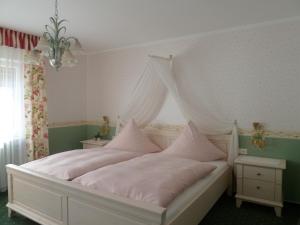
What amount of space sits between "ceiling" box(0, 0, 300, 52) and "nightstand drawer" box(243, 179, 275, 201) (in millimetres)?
2270

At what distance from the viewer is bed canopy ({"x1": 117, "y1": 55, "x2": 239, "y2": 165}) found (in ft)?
12.9

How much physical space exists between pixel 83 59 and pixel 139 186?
4017 millimetres

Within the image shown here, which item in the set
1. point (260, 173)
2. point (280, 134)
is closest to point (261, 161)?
point (260, 173)

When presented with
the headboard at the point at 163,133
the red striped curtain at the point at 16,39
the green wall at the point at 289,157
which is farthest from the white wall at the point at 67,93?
the green wall at the point at 289,157

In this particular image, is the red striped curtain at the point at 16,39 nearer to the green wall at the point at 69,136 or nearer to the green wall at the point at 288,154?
the green wall at the point at 69,136

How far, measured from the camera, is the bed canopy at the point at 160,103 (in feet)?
12.9

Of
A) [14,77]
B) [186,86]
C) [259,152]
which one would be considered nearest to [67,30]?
[14,77]

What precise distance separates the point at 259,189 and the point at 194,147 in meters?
1.07

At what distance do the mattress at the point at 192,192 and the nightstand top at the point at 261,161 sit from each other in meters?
0.29

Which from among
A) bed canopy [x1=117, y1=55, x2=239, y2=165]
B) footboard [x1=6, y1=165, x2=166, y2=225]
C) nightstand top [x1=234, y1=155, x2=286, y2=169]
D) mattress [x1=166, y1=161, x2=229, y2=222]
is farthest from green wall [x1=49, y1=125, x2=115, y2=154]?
nightstand top [x1=234, y1=155, x2=286, y2=169]

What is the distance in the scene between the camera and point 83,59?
18.2 feet

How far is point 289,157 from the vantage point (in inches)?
137

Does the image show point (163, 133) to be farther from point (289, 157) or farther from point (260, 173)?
point (289, 157)

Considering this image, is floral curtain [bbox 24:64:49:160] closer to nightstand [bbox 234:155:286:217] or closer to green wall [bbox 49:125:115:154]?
green wall [bbox 49:125:115:154]
